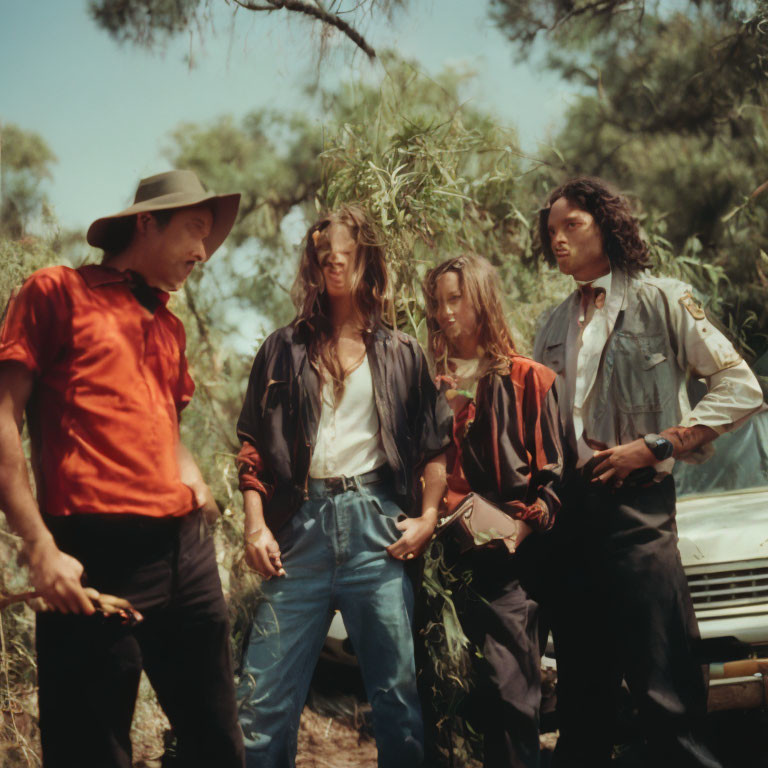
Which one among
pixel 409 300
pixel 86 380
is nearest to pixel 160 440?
pixel 86 380

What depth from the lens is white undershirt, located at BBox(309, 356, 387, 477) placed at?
3.01 meters

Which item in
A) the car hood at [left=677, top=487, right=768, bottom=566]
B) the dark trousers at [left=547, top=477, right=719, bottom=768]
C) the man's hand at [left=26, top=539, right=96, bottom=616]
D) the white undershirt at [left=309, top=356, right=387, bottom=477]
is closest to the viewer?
the man's hand at [left=26, top=539, right=96, bottom=616]

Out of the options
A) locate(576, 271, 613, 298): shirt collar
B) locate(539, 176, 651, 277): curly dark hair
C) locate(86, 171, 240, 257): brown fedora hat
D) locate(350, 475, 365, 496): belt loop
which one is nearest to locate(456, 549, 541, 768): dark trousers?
locate(350, 475, 365, 496): belt loop

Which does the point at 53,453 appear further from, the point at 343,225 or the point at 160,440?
the point at 343,225

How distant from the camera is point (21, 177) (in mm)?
5070

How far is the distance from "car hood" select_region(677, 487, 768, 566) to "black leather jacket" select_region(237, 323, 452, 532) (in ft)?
5.04

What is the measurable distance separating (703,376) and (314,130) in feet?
20.5

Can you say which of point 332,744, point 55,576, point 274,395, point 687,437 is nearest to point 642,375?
point 687,437

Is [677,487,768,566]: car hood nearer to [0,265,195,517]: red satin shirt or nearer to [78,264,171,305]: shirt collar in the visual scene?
[0,265,195,517]: red satin shirt

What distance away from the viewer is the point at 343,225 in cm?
328

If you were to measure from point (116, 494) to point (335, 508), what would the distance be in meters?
0.86

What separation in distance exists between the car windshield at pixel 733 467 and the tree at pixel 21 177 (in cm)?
371

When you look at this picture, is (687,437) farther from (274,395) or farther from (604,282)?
(274,395)

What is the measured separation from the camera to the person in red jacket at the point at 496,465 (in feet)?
10.1
